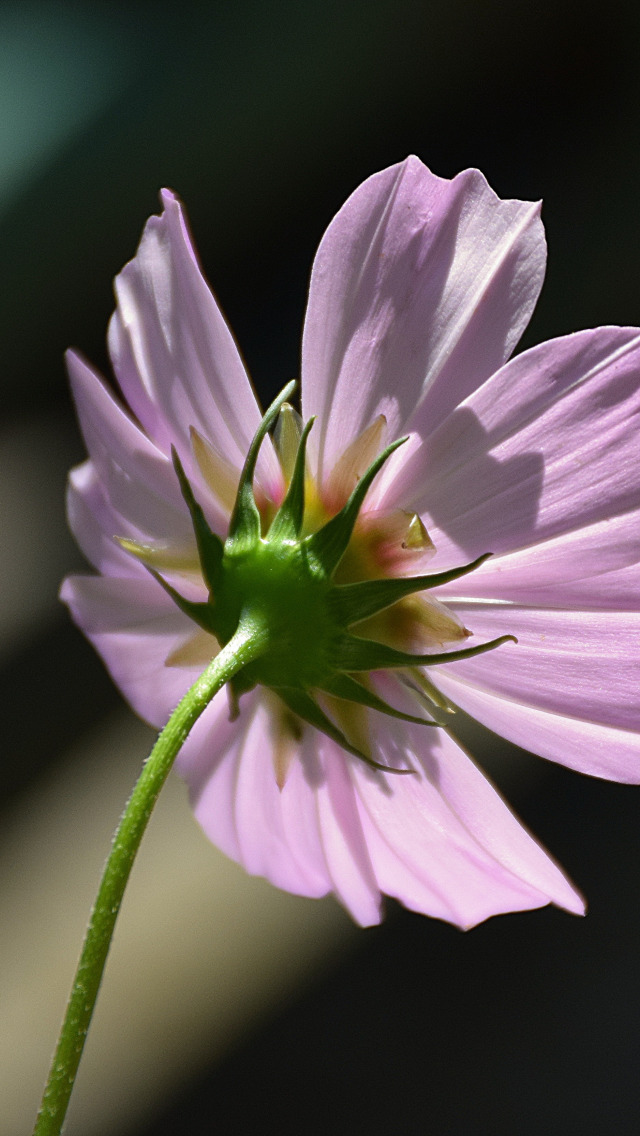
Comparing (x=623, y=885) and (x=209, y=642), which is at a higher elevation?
(x=209, y=642)

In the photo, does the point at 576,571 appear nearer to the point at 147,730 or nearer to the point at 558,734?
the point at 558,734

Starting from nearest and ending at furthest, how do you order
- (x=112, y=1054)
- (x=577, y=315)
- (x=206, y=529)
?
(x=206, y=529) → (x=112, y=1054) → (x=577, y=315)

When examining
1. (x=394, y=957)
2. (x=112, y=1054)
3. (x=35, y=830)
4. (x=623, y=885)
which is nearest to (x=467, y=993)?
(x=394, y=957)

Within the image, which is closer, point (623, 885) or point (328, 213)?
point (623, 885)

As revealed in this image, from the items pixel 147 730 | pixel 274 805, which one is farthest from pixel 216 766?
pixel 147 730

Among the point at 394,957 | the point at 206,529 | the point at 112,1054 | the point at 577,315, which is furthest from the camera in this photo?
the point at 577,315

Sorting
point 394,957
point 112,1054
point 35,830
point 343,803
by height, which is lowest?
point 394,957

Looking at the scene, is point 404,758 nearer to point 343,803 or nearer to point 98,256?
point 343,803
